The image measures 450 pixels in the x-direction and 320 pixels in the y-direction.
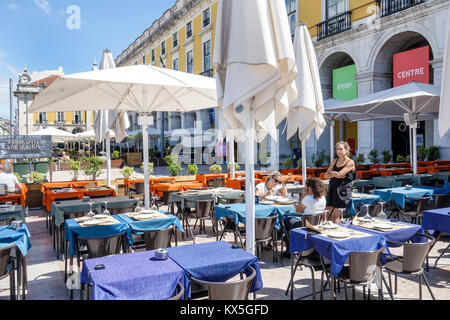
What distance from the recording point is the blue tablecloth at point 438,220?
5152 millimetres

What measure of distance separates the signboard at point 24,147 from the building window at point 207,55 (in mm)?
21041

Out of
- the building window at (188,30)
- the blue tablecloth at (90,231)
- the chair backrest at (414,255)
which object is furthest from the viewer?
the building window at (188,30)

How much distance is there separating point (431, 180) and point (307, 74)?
518cm

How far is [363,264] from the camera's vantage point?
11.9ft

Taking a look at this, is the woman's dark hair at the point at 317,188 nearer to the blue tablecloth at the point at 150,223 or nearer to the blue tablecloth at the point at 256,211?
the blue tablecloth at the point at 256,211

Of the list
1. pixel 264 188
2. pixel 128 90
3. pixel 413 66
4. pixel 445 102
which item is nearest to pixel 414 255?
pixel 445 102

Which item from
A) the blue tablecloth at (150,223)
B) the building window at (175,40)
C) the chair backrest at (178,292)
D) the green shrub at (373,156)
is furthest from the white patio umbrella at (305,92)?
the building window at (175,40)

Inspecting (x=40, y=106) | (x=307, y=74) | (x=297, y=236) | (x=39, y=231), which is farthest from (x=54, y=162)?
(x=297, y=236)

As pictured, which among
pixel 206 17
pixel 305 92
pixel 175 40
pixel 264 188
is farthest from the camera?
pixel 175 40

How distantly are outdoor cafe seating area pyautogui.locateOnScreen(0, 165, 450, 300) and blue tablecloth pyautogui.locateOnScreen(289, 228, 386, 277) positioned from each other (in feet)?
0.04

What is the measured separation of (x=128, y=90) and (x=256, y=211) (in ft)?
10.0

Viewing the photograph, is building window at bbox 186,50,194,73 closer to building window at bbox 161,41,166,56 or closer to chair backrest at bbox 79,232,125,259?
building window at bbox 161,41,166,56

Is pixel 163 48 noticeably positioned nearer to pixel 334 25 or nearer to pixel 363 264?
pixel 334 25
